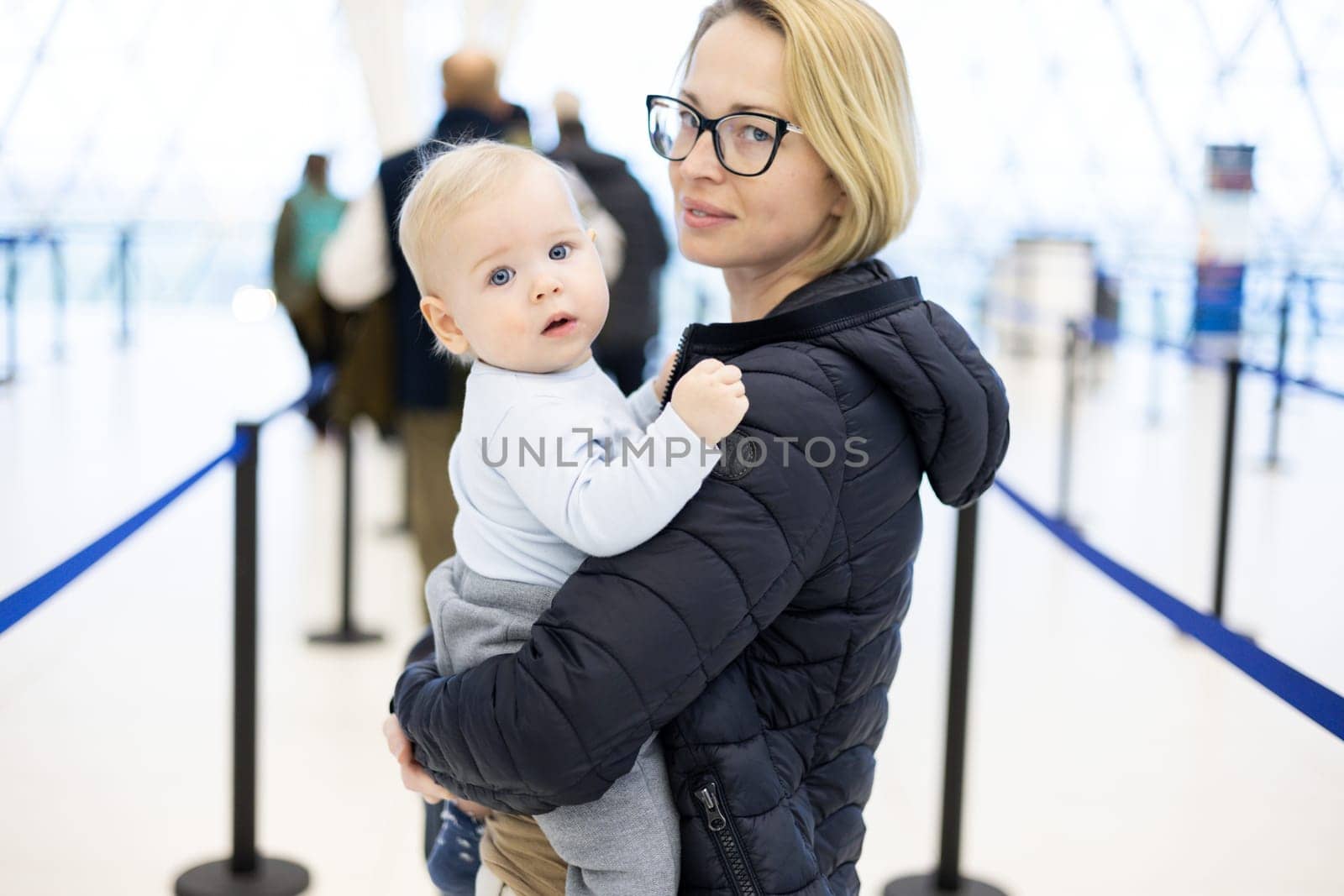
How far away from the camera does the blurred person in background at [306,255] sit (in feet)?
22.5

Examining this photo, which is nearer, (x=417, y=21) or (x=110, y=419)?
(x=110, y=419)

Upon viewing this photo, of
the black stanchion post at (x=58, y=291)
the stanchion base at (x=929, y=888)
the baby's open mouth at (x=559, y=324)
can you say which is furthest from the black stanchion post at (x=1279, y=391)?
the black stanchion post at (x=58, y=291)

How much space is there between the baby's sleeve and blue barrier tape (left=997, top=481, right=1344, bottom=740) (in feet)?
2.76

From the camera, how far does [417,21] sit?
1814 cm

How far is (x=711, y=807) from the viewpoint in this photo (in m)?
1.32

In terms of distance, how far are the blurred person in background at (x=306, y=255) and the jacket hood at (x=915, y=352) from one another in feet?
18.5

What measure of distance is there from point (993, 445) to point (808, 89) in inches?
17.5

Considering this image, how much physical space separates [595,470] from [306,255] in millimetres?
6105

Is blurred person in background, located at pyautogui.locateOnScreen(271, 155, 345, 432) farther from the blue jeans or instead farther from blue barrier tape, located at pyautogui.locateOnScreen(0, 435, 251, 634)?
the blue jeans

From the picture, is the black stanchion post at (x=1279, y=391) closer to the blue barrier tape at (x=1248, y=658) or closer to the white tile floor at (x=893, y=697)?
the white tile floor at (x=893, y=697)

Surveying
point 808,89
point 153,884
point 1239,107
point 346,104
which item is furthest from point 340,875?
point 346,104

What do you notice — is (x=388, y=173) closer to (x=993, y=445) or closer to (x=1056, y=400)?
(x=993, y=445)

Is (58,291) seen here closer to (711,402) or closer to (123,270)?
(123,270)

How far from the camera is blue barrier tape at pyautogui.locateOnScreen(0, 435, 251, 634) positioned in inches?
71.1
